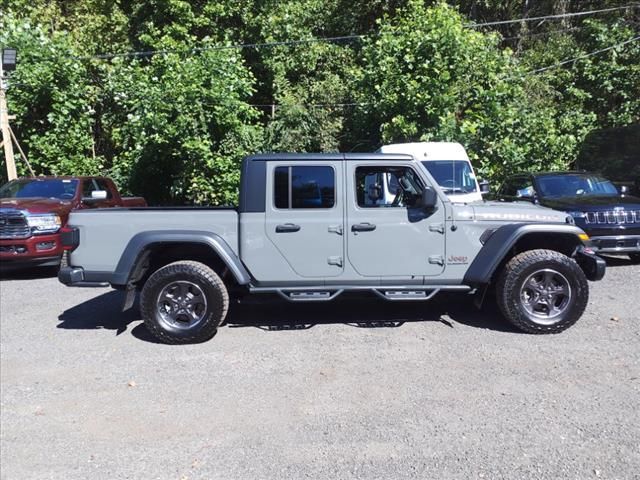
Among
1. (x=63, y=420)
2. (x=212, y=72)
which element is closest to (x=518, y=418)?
(x=63, y=420)

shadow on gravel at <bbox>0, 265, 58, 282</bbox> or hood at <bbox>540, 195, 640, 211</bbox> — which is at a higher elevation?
hood at <bbox>540, 195, 640, 211</bbox>

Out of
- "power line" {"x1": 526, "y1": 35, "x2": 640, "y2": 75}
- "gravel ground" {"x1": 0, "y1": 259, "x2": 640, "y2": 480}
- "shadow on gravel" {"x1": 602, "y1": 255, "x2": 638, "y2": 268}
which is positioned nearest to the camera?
"gravel ground" {"x1": 0, "y1": 259, "x2": 640, "y2": 480}

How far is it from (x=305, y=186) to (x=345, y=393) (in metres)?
2.36

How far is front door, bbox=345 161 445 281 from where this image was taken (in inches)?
235

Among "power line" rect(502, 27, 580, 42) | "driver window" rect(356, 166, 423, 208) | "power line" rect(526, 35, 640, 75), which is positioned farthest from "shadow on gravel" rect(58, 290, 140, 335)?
"power line" rect(502, 27, 580, 42)

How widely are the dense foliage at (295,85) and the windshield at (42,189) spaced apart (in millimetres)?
3678

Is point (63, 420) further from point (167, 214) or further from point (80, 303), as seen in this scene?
point (80, 303)

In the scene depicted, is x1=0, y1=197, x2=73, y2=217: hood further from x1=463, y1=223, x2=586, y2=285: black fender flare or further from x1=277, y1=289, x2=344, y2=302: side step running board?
x1=463, y1=223, x2=586, y2=285: black fender flare

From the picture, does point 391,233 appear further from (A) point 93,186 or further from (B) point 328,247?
(A) point 93,186

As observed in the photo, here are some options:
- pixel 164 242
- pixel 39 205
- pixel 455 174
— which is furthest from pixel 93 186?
pixel 455 174

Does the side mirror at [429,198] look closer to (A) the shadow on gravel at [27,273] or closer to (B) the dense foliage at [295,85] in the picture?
(A) the shadow on gravel at [27,273]

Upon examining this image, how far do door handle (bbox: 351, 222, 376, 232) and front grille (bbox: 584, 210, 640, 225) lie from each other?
517cm

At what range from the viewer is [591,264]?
623 cm

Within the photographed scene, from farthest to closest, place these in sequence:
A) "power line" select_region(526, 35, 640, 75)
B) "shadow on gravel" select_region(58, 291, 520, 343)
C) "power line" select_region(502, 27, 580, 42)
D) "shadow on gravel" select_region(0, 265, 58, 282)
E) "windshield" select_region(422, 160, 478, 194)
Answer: "power line" select_region(502, 27, 580, 42) < "power line" select_region(526, 35, 640, 75) < "windshield" select_region(422, 160, 478, 194) < "shadow on gravel" select_region(0, 265, 58, 282) < "shadow on gravel" select_region(58, 291, 520, 343)
